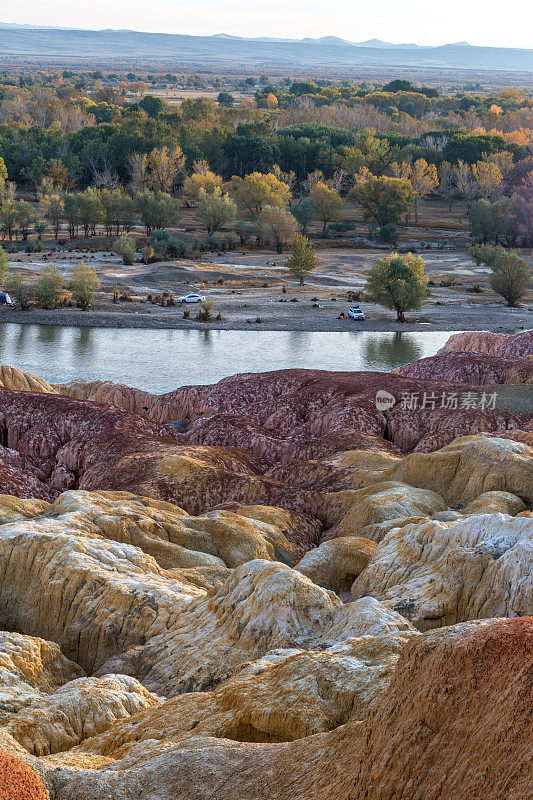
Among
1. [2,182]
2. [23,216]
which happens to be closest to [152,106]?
[2,182]

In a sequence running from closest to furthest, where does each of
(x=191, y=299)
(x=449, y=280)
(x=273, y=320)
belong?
(x=273, y=320)
(x=191, y=299)
(x=449, y=280)

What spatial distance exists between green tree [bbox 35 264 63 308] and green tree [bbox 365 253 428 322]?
27.4 meters

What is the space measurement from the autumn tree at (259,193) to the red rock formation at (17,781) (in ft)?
333

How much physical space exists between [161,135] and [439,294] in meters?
62.5

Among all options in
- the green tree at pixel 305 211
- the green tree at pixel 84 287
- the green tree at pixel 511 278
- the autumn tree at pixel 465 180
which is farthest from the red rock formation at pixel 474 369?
the autumn tree at pixel 465 180

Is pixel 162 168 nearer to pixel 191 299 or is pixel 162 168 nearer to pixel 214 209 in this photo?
pixel 214 209

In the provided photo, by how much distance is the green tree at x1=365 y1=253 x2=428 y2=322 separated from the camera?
2840 inches

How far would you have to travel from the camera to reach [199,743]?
9.05m

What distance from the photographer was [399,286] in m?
72.0

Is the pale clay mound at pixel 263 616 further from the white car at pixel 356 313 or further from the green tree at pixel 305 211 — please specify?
the green tree at pixel 305 211

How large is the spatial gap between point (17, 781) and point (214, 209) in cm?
9689

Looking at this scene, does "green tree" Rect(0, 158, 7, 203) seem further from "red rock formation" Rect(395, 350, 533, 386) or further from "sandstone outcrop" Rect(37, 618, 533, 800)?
"sandstone outcrop" Rect(37, 618, 533, 800)

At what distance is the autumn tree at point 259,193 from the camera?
10771 centimetres

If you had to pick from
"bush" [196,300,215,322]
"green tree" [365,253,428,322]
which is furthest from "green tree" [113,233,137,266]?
"green tree" [365,253,428,322]
